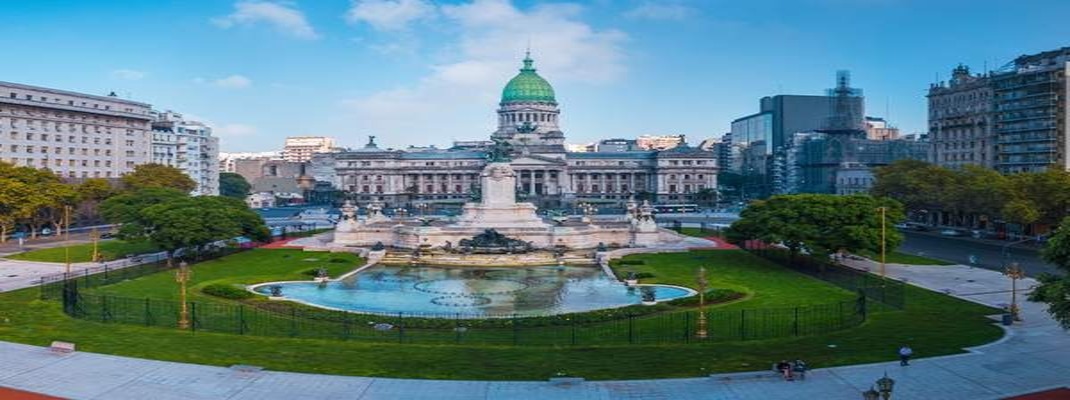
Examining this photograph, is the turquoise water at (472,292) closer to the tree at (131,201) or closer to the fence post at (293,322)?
the fence post at (293,322)

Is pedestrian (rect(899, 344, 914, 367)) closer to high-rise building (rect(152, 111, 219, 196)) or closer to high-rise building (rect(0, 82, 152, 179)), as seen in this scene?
high-rise building (rect(0, 82, 152, 179))

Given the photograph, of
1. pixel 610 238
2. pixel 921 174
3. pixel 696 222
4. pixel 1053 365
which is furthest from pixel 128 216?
pixel 921 174

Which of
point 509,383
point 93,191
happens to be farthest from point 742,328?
point 93,191

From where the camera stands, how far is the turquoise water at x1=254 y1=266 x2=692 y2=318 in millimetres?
50438

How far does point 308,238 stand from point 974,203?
73546 mm

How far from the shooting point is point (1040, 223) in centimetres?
8938

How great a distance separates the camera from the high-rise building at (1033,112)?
373 ft

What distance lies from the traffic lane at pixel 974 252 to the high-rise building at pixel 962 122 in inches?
1390

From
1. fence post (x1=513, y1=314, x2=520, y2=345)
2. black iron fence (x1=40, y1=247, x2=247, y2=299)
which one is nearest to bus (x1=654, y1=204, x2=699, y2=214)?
black iron fence (x1=40, y1=247, x2=247, y2=299)

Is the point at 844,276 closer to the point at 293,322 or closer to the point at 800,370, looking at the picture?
the point at 800,370

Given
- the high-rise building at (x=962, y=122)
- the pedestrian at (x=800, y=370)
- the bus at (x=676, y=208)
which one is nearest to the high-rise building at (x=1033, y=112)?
the high-rise building at (x=962, y=122)

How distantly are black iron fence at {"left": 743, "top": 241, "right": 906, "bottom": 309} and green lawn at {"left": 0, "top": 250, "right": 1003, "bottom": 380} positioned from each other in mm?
3518

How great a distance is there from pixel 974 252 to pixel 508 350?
6058 centimetres

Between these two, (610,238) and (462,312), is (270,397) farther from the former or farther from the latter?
(610,238)
